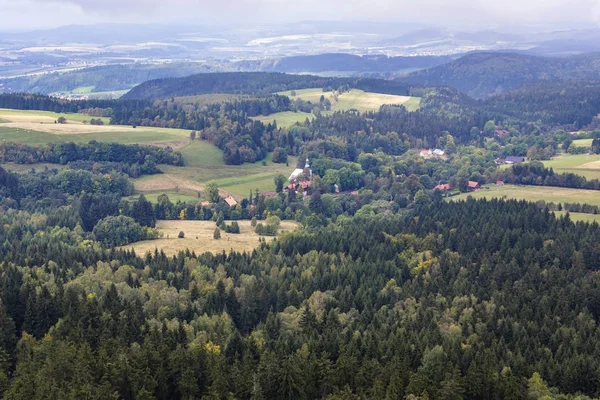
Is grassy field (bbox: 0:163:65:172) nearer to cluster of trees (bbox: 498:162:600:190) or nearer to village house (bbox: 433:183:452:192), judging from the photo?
village house (bbox: 433:183:452:192)

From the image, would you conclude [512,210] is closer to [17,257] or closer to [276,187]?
[276,187]

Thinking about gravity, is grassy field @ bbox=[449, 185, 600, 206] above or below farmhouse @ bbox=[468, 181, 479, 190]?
above

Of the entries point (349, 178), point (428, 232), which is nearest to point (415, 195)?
point (349, 178)

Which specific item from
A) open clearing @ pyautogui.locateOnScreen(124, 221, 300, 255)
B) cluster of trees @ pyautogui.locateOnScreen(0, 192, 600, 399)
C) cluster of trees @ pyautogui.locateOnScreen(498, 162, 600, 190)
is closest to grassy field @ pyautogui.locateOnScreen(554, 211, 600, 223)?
cluster of trees @ pyautogui.locateOnScreen(0, 192, 600, 399)

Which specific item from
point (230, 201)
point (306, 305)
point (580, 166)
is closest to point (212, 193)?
point (230, 201)

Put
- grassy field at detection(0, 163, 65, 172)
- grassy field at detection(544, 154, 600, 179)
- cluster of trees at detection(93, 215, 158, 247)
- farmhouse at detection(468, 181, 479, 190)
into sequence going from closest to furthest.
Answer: cluster of trees at detection(93, 215, 158, 247) → grassy field at detection(0, 163, 65, 172) → farmhouse at detection(468, 181, 479, 190) → grassy field at detection(544, 154, 600, 179)

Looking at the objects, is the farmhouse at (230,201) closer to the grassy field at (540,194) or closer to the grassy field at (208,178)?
the grassy field at (208,178)

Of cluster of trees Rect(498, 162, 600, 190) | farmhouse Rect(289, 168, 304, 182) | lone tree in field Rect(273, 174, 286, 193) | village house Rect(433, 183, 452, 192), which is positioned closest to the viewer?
cluster of trees Rect(498, 162, 600, 190)

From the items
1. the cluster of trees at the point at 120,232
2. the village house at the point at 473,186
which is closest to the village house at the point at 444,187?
the village house at the point at 473,186
